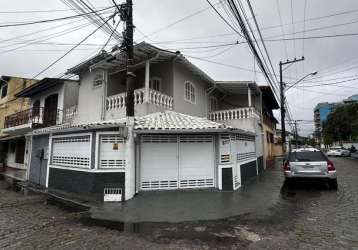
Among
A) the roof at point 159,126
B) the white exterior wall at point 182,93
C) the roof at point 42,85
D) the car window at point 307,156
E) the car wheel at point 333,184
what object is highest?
the roof at point 42,85

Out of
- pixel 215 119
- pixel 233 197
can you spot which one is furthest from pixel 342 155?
pixel 233 197

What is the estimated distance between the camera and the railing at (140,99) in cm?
972

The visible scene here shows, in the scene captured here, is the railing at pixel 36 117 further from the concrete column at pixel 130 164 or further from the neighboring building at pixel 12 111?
the concrete column at pixel 130 164

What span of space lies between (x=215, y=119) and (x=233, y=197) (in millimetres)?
6973

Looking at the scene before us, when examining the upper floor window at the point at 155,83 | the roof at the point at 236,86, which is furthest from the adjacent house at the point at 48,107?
the roof at the point at 236,86

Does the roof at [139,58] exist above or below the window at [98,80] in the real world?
above

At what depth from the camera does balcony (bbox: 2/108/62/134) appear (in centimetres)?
1451

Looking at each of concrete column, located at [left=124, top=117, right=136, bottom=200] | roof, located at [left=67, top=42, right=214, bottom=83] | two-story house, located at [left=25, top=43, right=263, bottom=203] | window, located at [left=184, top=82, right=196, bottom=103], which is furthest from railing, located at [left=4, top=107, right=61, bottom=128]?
concrete column, located at [left=124, top=117, right=136, bottom=200]

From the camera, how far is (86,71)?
12.6m

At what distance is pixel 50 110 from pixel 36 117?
1.00 metres

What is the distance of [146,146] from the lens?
8180 mm

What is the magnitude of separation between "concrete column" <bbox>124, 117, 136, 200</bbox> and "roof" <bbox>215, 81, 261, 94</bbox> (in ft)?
26.2

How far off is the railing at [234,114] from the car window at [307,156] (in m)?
3.94

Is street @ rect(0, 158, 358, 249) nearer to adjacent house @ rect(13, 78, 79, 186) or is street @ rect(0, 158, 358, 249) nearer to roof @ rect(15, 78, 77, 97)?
adjacent house @ rect(13, 78, 79, 186)
